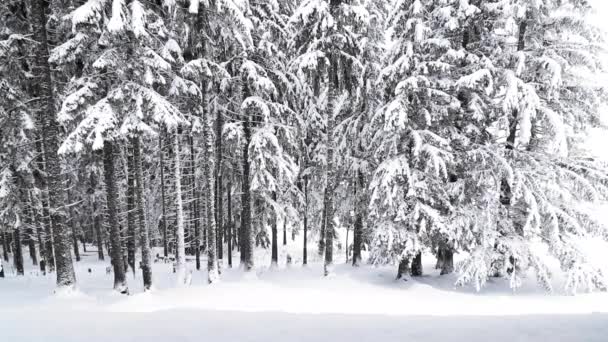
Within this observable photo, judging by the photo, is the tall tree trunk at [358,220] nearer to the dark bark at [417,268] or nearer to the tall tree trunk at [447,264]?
the dark bark at [417,268]

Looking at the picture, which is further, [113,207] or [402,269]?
[402,269]

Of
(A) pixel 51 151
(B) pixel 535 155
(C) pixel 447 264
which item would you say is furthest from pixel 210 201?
(B) pixel 535 155

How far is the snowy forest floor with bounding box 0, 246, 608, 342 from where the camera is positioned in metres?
5.84

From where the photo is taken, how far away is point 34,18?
1082 centimetres

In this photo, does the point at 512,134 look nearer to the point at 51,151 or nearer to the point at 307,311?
the point at 307,311

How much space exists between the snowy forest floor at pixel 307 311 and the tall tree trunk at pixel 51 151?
0.98 metres

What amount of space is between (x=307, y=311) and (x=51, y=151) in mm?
9686

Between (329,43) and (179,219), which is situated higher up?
(329,43)

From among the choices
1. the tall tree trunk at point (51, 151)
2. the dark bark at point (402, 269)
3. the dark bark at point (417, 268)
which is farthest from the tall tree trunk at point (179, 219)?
the dark bark at point (417, 268)

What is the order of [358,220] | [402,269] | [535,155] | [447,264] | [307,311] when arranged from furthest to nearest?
[358,220] → [447,264] → [402,269] → [535,155] → [307,311]

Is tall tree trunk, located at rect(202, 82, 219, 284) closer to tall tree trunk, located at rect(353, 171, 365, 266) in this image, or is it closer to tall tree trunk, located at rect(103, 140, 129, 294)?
tall tree trunk, located at rect(103, 140, 129, 294)

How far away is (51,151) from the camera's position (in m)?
11.2

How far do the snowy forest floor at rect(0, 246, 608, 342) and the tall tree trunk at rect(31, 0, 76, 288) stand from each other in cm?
98

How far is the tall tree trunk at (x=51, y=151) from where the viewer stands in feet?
36.1
